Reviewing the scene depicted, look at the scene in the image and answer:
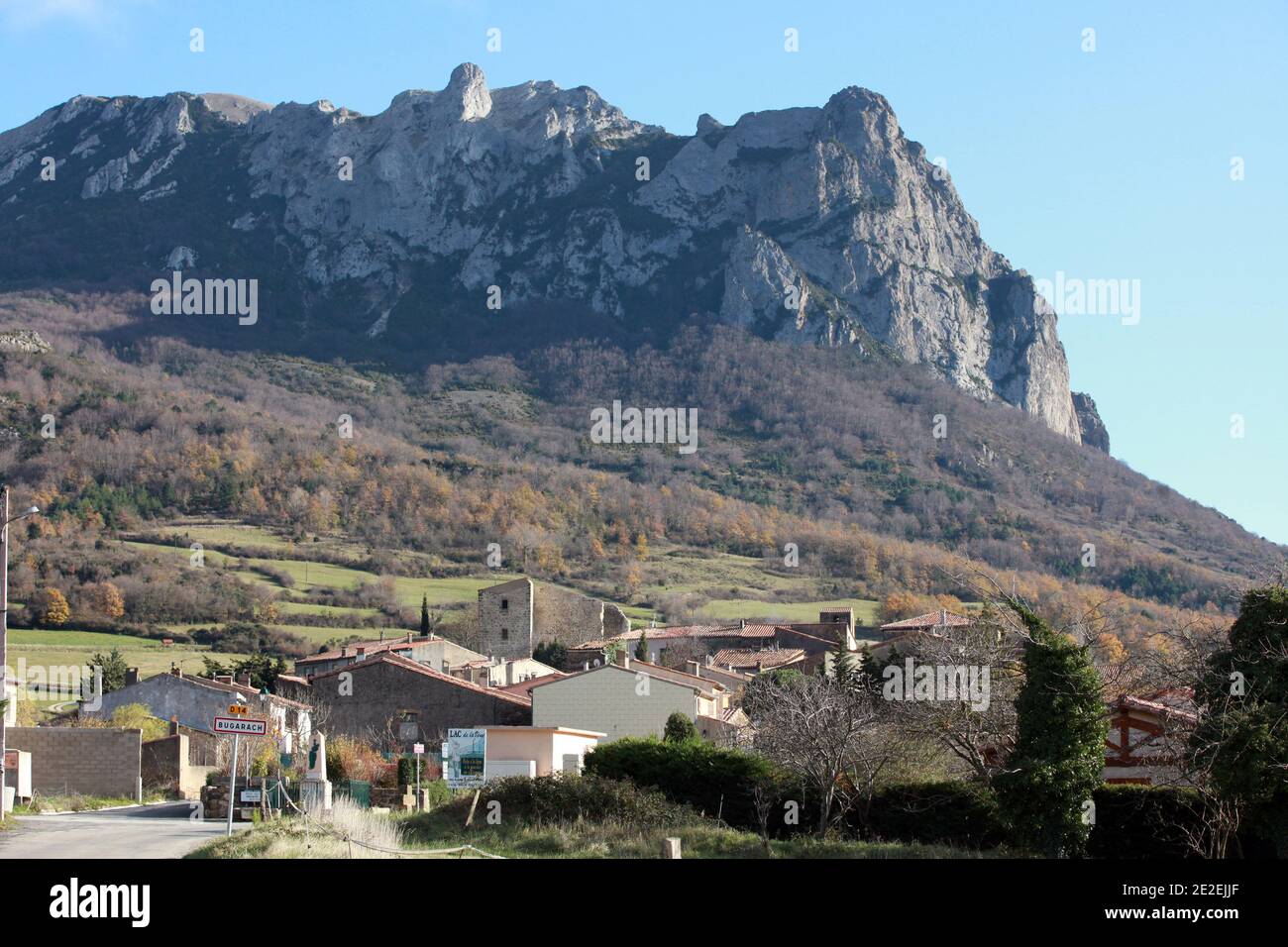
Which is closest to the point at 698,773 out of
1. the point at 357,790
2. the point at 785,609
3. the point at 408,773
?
the point at 357,790

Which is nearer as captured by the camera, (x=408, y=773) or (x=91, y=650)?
(x=408, y=773)

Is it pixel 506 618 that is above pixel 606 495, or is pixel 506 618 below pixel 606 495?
below

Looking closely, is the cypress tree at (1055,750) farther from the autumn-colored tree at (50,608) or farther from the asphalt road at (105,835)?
the autumn-colored tree at (50,608)

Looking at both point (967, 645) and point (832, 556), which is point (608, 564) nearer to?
point (832, 556)

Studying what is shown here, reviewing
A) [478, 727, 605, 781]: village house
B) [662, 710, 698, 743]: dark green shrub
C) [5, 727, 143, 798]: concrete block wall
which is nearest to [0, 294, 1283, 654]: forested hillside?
[5, 727, 143, 798]: concrete block wall

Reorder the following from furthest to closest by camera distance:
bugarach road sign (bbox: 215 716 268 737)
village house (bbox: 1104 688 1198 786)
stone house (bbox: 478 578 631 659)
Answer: stone house (bbox: 478 578 631 659)
village house (bbox: 1104 688 1198 786)
bugarach road sign (bbox: 215 716 268 737)

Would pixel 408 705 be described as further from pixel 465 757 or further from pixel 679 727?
pixel 679 727

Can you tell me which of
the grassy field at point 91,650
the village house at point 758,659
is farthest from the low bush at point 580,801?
the grassy field at point 91,650

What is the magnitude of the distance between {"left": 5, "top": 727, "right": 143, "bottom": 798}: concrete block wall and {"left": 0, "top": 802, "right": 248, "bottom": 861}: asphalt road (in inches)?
242

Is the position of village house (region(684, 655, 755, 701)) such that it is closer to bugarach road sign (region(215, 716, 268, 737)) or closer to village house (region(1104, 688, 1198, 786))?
village house (region(1104, 688, 1198, 786))

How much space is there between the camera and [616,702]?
46.4 m

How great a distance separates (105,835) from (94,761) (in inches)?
606

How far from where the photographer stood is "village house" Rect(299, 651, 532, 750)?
4525cm
